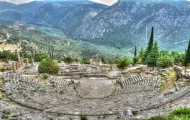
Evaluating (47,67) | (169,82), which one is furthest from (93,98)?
(47,67)

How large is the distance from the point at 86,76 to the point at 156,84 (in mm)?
23799

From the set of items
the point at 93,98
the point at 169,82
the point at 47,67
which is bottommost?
the point at 93,98

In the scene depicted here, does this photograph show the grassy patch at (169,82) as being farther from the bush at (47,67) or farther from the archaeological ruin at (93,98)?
the bush at (47,67)

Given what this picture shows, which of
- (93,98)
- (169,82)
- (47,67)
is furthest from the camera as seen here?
(47,67)

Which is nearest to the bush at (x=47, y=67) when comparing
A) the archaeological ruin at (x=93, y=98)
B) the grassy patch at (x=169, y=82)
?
the archaeological ruin at (x=93, y=98)

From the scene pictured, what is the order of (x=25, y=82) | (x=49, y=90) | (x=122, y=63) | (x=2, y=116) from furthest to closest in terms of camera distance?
(x=122, y=63), (x=25, y=82), (x=49, y=90), (x=2, y=116)

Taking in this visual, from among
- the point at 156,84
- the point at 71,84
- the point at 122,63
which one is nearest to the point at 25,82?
the point at 71,84

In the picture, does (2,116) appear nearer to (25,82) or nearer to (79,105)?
(79,105)

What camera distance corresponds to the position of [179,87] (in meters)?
34.2

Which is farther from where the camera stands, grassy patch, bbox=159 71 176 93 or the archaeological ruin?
grassy patch, bbox=159 71 176 93

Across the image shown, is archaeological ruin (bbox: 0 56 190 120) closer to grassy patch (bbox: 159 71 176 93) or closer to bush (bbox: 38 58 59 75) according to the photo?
grassy patch (bbox: 159 71 176 93)

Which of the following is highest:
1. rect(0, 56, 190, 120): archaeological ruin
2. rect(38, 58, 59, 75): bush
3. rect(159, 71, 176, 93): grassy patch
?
rect(38, 58, 59, 75): bush

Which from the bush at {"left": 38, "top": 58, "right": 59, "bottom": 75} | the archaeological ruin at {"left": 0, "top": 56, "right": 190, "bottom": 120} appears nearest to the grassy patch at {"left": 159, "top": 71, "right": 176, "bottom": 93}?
the archaeological ruin at {"left": 0, "top": 56, "right": 190, "bottom": 120}

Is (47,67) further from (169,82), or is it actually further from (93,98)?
(169,82)
